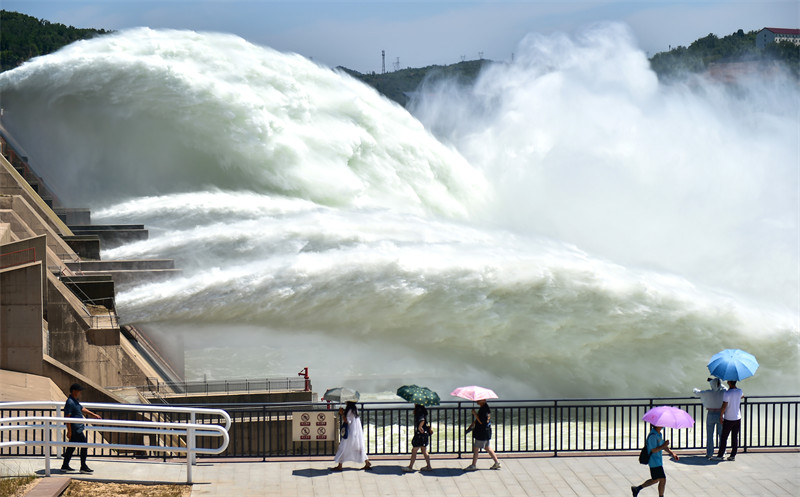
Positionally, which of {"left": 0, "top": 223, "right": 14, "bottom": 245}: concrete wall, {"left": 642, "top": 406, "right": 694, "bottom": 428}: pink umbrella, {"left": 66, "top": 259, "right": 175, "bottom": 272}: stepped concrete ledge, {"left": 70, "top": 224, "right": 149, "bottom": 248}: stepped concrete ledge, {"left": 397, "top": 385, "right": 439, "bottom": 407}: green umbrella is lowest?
{"left": 642, "top": 406, "right": 694, "bottom": 428}: pink umbrella

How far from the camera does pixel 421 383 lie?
28.4 m

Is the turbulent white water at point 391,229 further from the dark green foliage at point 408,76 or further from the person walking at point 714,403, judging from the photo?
the dark green foliage at point 408,76

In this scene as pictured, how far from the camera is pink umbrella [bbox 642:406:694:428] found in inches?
505

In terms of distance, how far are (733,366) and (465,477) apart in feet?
14.8

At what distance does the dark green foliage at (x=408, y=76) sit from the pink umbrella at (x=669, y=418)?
131867 millimetres

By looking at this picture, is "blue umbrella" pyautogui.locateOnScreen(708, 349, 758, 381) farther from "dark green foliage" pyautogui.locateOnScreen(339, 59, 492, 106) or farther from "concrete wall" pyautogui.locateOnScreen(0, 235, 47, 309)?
"dark green foliage" pyautogui.locateOnScreen(339, 59, 492, 106)

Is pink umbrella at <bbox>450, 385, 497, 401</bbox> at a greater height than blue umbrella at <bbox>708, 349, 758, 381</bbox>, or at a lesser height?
lesser

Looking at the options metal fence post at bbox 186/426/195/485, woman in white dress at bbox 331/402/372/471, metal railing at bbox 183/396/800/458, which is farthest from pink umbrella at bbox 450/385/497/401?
metal fence post at bbox 186/426/195/485

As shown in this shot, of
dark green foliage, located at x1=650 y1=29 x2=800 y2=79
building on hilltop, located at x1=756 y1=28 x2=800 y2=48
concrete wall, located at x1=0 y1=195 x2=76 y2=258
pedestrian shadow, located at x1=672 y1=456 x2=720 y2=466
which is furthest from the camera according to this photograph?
building on hilltop, located at x1=756 y1=28 x2=800 y2=48

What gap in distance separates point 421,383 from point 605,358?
18.7ft

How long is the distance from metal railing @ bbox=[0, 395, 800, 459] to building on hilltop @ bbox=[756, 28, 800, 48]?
5355 inches

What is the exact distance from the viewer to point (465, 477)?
1399 centimetres

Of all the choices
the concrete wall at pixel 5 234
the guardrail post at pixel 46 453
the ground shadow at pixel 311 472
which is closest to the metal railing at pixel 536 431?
the ground shadow at pixel 311 472

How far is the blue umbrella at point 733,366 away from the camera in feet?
48.5
